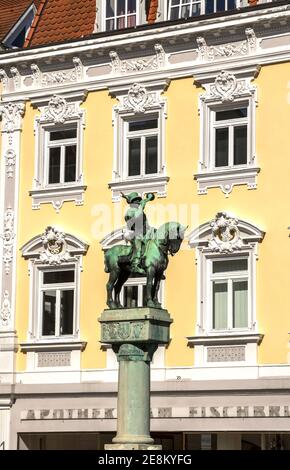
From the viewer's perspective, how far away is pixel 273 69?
2789 centimetres

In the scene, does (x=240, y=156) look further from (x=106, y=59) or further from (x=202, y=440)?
(x=202, y=440)

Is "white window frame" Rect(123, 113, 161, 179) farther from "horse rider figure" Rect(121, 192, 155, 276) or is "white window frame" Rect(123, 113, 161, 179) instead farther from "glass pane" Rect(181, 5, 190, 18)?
"horse rider figure" Rect(121, 192, 155, 276)

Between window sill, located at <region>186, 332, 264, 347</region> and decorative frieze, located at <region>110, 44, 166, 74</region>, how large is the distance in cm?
650

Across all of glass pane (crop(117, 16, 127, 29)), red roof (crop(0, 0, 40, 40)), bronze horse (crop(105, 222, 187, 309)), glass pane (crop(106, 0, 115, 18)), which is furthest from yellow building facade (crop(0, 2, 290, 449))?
bronze horse (crop(105, 222, 187, 309))

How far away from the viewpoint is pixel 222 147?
2858 centimetres

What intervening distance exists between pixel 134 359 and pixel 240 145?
29.8ft

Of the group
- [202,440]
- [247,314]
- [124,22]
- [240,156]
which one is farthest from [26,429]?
[124,22]

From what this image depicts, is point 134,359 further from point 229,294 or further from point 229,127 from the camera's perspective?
point 229,127

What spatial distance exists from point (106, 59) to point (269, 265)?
670cm

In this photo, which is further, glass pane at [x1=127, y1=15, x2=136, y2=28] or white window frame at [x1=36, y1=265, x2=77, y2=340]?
glass pane at [x1=127, y1=15, x2=136, y2=28]

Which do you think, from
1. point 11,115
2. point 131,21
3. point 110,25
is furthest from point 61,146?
point 131,21

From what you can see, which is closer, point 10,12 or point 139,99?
point 139,99

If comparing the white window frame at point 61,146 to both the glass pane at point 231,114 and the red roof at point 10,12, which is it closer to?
the red roof at point 10,12

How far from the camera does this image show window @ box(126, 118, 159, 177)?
29344 millimetres
